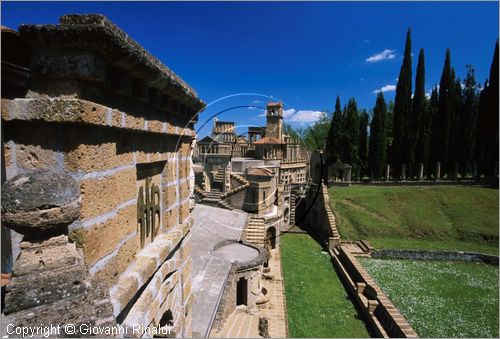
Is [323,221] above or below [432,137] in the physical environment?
below

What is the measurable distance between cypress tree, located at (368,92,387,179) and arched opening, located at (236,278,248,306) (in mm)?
28761

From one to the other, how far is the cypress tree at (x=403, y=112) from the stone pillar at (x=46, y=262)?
38841 millimetres

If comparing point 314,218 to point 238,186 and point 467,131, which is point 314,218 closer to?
point 238,186

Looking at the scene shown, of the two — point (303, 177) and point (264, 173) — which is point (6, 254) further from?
point (303, 177)

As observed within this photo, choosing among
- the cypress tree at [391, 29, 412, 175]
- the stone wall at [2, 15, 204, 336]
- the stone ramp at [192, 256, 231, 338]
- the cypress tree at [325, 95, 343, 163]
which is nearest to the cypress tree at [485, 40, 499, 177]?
the cypress tree at [391, 29, 412, 175]

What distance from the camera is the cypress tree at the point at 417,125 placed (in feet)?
115

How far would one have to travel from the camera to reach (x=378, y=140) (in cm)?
3597

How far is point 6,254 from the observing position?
7.04ft

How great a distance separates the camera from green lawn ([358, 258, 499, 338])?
12664 millimetres

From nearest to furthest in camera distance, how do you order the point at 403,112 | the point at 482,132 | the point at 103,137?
the point at 103,137 < the point at 482,132 < the point at 403,112

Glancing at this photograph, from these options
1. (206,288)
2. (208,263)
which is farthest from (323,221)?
(206,288)

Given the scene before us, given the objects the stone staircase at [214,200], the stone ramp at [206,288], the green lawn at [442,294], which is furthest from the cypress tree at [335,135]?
the stone ramp at [206,288]

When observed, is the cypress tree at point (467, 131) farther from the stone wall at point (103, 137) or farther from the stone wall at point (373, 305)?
the stone wall at point (103, 137)

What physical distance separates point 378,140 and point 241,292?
29.3m
